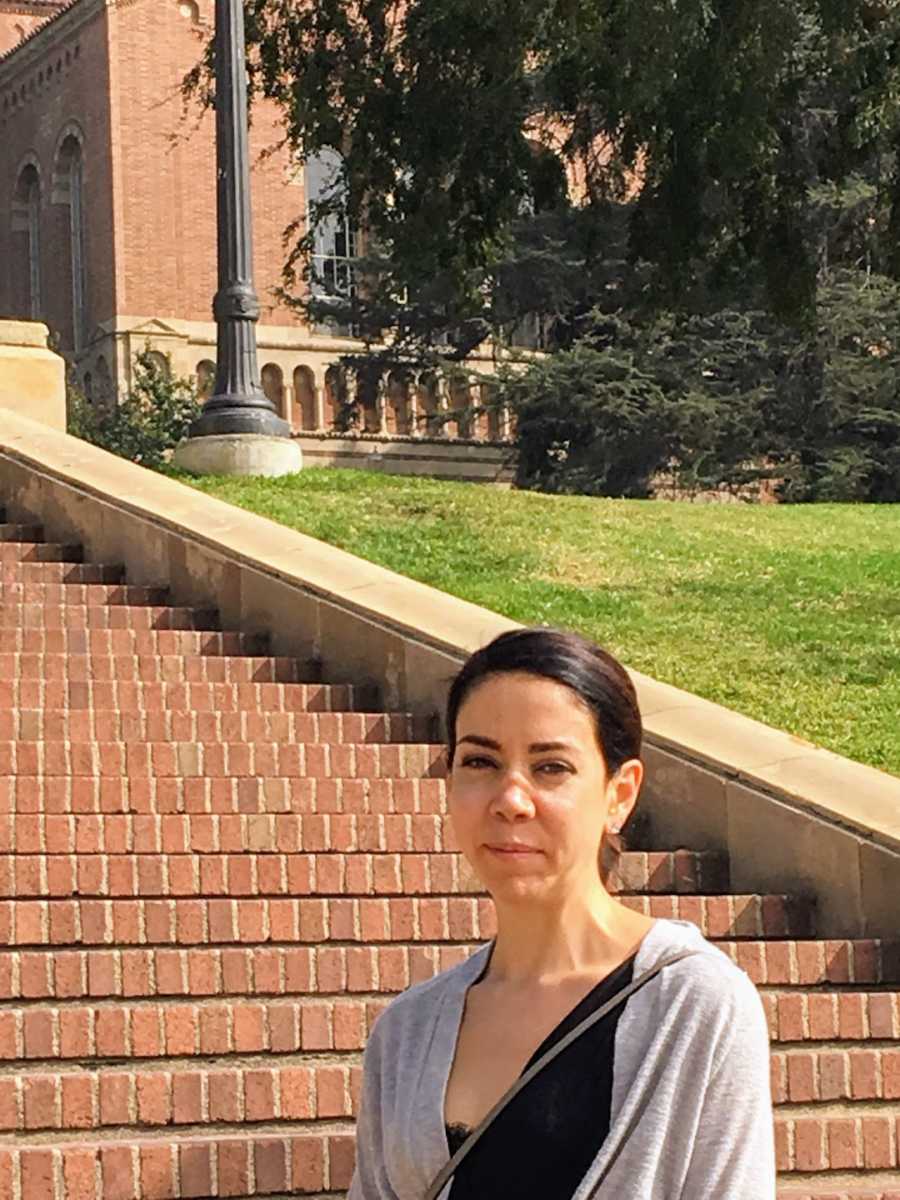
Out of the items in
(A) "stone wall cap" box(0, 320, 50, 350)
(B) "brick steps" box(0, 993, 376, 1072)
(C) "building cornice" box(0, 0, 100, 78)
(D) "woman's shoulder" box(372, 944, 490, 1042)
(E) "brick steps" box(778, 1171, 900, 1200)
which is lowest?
(E) "brick steps" box(778, 1171, 900, 1200)

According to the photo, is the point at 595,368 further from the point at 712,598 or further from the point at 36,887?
the point at 36,887

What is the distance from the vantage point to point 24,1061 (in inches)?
207

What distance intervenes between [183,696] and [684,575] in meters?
4.56

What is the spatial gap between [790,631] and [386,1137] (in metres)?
8.60

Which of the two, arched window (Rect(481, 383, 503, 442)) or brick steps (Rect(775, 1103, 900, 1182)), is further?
arched window (Rect(481, 383, 503, 442))

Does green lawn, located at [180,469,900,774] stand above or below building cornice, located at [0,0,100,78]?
below

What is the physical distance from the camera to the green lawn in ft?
31.2

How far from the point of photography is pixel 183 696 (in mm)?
8492

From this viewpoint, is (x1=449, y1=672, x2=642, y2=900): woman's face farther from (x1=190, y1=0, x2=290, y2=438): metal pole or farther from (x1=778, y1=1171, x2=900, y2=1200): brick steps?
(x1=190, y1=0, x2=290, y2=438): metal pole

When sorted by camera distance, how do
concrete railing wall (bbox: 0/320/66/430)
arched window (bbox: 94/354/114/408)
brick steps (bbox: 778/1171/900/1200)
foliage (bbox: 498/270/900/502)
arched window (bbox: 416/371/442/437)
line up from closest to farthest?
brick steps (bbox: 778/1171/900/1200)
concrete railing wall (bbox: 0/320/66/430)
foliage (bbox: 498/270/900/502)
arched window (bbox: 416/371/442/437)
arched window (bbox: 94/354/114/408)

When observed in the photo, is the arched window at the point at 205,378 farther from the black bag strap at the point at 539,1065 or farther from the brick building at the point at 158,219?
the black bag strap at the point at 539,1065

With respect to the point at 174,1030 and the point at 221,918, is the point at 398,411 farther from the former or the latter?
the point at 174,1030

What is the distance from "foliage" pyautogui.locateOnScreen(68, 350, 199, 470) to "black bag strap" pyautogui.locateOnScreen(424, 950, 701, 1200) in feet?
89.0

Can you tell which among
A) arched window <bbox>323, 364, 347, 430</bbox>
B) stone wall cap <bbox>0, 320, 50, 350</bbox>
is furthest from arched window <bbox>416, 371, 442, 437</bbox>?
stone wall cap <bbox>0, 320, 50, 350</bbox>
